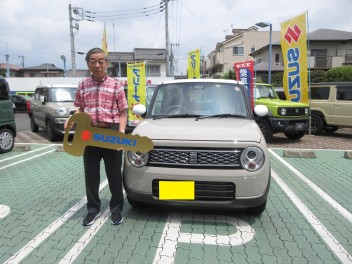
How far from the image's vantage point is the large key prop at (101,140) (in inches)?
111

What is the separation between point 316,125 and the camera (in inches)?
411

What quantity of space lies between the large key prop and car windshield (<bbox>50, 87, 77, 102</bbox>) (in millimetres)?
7262

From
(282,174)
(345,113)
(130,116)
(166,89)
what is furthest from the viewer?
(130,116)

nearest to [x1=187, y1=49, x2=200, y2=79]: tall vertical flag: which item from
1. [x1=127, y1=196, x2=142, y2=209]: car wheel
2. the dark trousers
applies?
[x1=127, y1=196, x2=142, y2=209]: car wheel

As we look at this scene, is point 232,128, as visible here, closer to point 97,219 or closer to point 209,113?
point 209,113

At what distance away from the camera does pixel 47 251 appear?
8.83ft

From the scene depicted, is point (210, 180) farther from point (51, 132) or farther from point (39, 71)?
point (39, 71)

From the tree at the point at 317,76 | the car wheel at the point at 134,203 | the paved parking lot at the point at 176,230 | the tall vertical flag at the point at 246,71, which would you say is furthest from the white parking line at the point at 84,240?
the tree at the point at 317,76

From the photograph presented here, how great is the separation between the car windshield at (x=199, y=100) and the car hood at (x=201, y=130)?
241mm

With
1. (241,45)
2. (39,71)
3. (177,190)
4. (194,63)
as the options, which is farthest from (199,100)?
(39,71)

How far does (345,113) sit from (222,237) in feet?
27.6

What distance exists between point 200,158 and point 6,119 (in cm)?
586

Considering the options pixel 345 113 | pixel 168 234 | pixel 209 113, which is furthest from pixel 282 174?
pixel 345 113

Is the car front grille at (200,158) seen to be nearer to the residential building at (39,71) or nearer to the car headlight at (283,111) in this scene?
the car headlight at (283,111)
